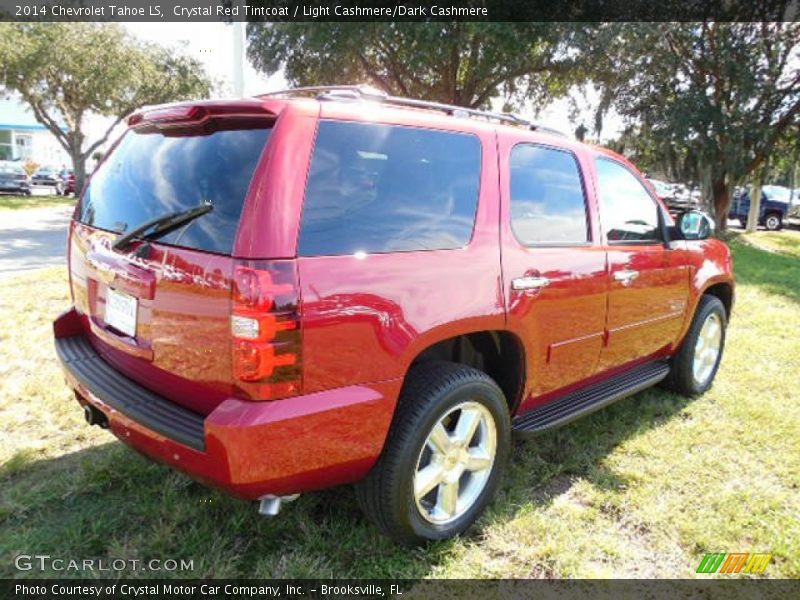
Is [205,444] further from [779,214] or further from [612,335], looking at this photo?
[779,214]

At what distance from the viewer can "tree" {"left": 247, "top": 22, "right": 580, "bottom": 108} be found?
518 inches

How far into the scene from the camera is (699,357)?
14.6ft

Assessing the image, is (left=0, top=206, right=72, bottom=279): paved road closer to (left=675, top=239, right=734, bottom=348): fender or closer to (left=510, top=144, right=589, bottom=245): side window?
(left=510, top=144, right=589, bottom=245): side window

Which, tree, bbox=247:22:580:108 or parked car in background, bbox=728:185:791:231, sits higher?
tree, bbox=247:22:580:108

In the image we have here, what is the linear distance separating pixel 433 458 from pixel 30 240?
11.2m

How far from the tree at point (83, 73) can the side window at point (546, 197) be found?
76.6 ft

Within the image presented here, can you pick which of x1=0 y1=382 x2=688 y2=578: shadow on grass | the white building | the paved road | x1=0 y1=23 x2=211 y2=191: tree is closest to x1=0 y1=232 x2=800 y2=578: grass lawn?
x1=0 y1=382 x2=688 y2=578: shadow on grass

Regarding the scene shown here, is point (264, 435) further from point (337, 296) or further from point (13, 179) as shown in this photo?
point (13, 179)

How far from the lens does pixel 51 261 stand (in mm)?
8781

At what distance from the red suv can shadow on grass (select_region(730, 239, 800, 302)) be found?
7.37 m

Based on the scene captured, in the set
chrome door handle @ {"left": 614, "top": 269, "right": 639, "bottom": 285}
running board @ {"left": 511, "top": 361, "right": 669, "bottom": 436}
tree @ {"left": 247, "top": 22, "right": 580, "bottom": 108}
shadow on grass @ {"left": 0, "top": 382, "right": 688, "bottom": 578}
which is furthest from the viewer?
tree @ {"left": 247, "top": 22, "right": 580, "bottom": 108}

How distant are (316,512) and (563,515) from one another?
1218mm

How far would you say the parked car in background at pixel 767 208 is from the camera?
23266mm

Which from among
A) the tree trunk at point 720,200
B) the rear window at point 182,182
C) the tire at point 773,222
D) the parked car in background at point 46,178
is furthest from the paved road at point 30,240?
the tire at point 773,222
